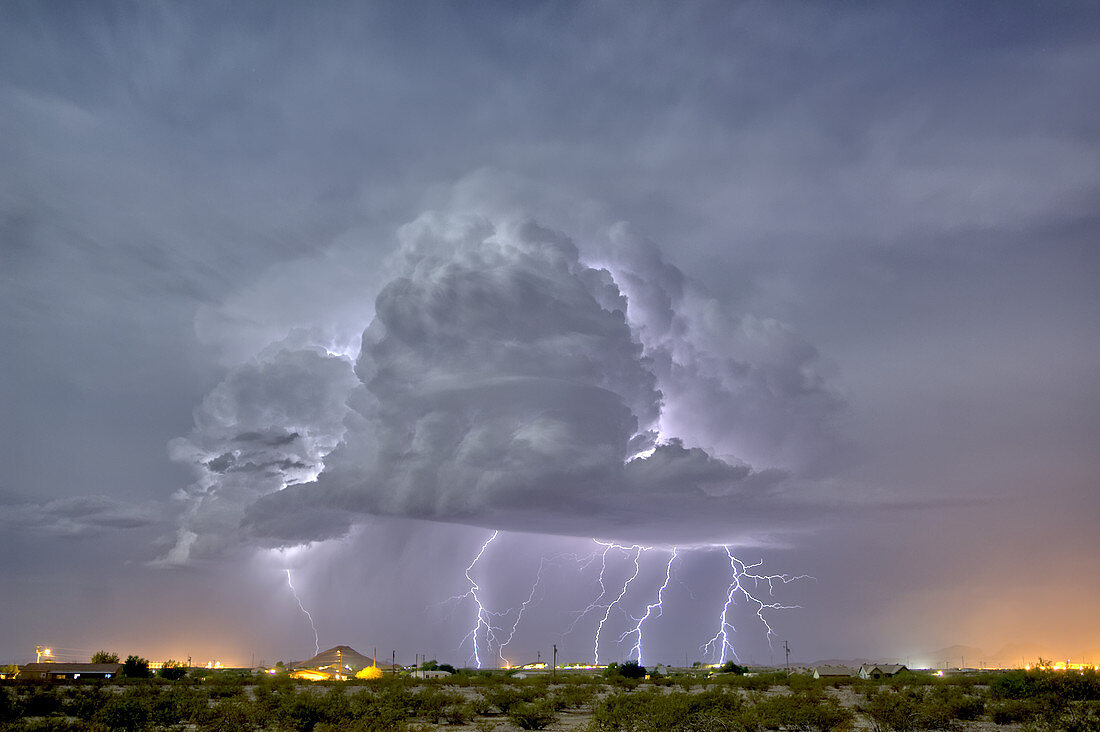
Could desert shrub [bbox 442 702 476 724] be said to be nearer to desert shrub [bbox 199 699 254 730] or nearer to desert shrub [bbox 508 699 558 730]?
desert shrub [bbox 508 699 558 730]

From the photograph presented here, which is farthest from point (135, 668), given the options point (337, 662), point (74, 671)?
point (337, 662)

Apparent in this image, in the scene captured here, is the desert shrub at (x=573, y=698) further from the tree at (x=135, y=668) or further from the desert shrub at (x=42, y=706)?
the tree at (x=135, y=668)

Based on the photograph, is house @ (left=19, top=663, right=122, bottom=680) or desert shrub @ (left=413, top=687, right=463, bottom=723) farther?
house @ (left=19, top=663, right=122, bottom=680)

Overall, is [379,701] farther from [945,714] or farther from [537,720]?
[945,714]

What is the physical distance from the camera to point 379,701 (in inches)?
1614

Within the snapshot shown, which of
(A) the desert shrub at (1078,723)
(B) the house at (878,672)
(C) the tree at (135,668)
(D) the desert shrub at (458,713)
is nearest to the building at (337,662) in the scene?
(C) the tree at (135,668)

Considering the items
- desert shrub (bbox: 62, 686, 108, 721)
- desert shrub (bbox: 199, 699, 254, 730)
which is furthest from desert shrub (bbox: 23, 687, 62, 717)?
desert shrub (bbox: 199, 699, 254, 730)

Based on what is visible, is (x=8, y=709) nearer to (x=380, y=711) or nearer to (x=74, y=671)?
(x=380, y=711)

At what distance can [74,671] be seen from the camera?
110 meters

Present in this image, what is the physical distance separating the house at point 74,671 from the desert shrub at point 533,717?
287ft

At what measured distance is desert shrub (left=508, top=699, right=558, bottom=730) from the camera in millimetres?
35516

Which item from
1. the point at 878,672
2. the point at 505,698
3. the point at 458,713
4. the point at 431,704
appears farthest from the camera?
the point at 878,672

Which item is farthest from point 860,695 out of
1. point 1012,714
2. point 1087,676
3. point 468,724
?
point 468,724

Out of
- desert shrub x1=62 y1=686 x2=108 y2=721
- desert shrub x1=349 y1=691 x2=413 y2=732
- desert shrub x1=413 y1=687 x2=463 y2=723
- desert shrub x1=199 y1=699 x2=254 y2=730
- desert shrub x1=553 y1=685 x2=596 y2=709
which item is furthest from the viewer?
desert shrub x1=553 y1=685 x2=596 y2=709
